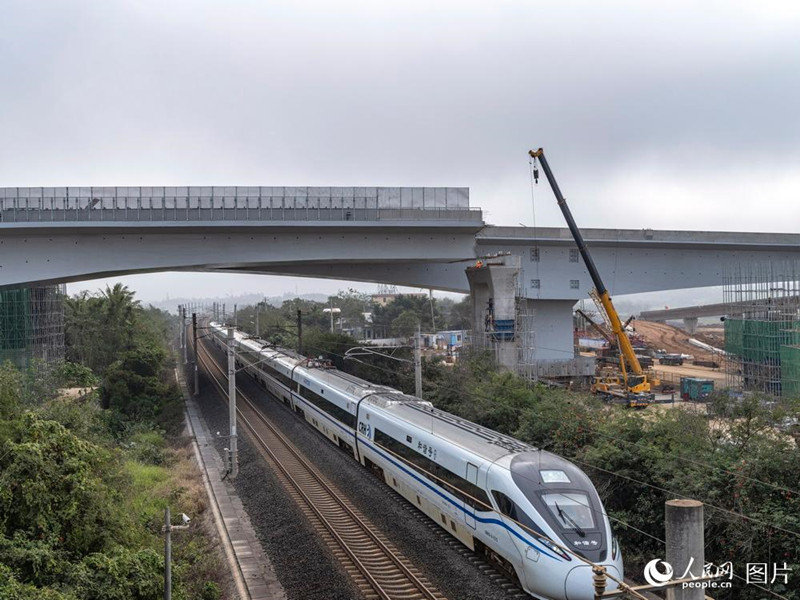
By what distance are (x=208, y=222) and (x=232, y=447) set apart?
12411mm

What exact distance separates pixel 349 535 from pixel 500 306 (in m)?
21.3

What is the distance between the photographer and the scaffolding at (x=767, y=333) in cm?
2939

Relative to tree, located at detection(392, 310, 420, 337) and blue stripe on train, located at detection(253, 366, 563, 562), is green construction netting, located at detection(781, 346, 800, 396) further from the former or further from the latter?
tree, located at detection(392, 310, 420, 337)

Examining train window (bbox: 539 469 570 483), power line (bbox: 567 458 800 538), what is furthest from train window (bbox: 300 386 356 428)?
train window (bbox: 539 469 570 483)

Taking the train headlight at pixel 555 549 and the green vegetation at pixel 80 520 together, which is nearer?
the green vegetation at pixel 80 520

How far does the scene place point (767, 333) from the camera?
31375mm

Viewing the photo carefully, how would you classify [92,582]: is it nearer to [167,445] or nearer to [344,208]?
[167,445]

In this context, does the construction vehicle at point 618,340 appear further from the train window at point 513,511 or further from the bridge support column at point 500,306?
the train window at point 513,511

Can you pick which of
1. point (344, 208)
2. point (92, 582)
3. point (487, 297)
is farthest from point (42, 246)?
point (92, 582)

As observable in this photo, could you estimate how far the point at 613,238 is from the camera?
37.9 meters

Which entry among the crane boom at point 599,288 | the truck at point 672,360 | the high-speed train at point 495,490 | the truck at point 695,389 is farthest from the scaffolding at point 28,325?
the truck at point 672,360

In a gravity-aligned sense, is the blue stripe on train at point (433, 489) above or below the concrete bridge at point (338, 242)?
below

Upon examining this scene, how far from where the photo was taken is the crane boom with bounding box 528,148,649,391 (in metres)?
33.9

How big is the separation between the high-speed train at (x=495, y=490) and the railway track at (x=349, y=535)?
1310mm
